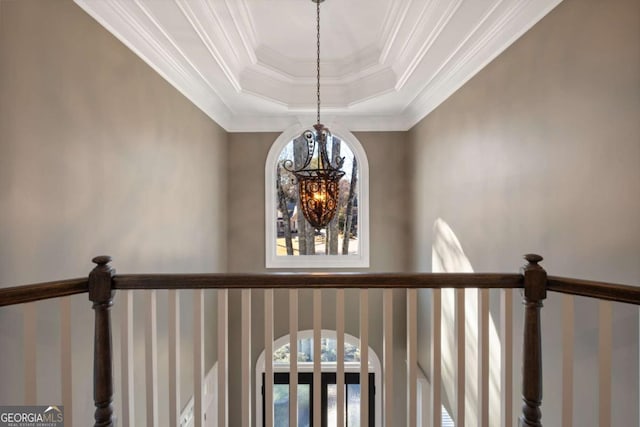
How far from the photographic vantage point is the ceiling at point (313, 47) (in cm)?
197

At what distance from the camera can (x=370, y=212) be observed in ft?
14.1

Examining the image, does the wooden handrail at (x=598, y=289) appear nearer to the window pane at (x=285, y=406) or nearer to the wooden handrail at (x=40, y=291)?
the wooden handrail at (x=40, y=291)

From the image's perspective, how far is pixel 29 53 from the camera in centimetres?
136

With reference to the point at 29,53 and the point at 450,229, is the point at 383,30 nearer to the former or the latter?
the point at 450,229

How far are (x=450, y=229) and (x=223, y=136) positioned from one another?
2801 mm

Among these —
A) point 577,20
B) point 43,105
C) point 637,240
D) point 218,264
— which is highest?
point 577,20

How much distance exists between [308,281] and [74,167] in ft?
4.19

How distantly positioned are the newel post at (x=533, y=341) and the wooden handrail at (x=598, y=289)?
46 mm

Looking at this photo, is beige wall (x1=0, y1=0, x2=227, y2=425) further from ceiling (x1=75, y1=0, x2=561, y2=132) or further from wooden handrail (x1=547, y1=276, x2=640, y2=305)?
wooden handrail (x1=547, y1=276, x2=640, y2=305)

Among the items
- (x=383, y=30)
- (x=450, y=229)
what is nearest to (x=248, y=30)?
(x=383, y=30)

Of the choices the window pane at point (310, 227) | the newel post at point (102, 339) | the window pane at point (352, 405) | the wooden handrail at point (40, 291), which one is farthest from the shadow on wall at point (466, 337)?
the wooden handrail at point (40, 291)

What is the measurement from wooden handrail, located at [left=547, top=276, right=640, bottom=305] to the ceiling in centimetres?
141

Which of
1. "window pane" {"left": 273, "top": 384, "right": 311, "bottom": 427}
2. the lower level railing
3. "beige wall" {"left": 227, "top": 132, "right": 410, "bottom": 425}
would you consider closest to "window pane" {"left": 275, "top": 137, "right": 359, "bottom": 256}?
"beige wall" {"left": 227, "top": 132, "right": 410, "bottom": 425}

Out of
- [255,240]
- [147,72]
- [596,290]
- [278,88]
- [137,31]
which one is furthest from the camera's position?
[255,240]
